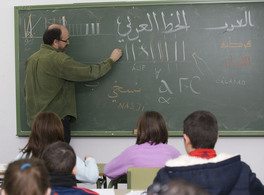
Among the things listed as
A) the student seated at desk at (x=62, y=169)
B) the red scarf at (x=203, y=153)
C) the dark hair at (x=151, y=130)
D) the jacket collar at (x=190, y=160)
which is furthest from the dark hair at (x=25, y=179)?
the dark hair at (x=151, y=130)

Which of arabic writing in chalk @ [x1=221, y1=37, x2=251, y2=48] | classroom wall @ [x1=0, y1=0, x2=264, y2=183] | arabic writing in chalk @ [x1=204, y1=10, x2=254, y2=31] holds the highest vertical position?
arabic writing in chalk @ [x1=204, y1=10, x2=254, y2=31]

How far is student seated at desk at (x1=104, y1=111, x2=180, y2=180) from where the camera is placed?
295 cm

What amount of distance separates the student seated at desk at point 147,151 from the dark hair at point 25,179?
4.76 ft

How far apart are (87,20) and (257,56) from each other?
6.35 feet

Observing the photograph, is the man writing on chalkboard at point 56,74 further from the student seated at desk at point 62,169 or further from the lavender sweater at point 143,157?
the student seated at desk at point 62,169

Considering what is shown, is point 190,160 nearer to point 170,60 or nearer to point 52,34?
point 170,60

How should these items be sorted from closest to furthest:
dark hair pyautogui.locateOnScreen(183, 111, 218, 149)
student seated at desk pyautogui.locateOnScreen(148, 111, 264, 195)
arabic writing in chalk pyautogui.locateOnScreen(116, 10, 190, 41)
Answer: student seated at desk pyautogui.locateOnScreen(148, 111, 264, 195), dark hair pyautogui.locateOnScreen(183, 111, 218, 149), arabic writing in chalk pyautogui.locateOnScreen(116, 10, 190, 41)

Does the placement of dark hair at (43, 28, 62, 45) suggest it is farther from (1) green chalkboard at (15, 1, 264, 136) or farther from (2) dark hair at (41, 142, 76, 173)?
(2) dark hair at (41, 142, 76, 173)

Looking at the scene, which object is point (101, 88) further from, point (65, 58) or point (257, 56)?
point (257, 56)

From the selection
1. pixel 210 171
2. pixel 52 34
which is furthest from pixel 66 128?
pixel 210 171

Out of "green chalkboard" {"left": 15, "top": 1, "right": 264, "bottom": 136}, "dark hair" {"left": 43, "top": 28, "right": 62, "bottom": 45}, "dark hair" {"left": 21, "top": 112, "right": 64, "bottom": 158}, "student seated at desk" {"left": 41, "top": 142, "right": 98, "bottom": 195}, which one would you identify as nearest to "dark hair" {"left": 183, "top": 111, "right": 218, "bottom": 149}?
"student seated at desk" {"left": 41, "top": 142, "right": 98, "bottom": 195}

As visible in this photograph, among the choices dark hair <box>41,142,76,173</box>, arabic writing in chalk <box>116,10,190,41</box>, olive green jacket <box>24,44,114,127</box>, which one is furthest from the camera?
arabic writing in chalk <box>116,10,190,41</box>

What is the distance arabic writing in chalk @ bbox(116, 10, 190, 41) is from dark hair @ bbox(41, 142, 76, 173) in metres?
2.59

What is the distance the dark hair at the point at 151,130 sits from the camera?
310 cm
